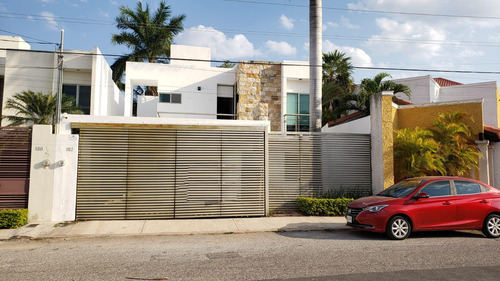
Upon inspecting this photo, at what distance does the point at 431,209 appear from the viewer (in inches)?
333

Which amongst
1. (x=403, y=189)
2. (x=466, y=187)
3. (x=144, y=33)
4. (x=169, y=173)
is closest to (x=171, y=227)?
(x=169, y=173)

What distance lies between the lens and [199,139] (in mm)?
11656

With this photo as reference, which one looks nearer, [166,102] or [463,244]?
[463,244]

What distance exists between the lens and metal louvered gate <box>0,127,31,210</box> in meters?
10.2

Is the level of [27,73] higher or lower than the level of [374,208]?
higher

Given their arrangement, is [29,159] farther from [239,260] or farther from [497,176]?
[497,176]

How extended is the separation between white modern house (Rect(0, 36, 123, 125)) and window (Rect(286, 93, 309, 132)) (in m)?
10.6

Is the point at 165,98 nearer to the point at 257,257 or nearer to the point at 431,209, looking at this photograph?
the point at 257,257

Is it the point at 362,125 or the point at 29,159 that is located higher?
the point at 362,125

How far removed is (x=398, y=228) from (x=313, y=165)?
15.1 feet

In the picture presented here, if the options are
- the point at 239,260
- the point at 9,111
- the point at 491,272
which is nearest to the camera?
the point at 491,272

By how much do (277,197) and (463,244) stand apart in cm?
576

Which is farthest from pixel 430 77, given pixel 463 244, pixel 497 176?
pixel 463 244

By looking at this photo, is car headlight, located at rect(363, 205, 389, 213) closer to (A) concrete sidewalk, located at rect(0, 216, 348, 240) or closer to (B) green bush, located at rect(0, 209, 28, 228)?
(A) concrete sidewalk, located at rect(0, 216, 348, 240)
